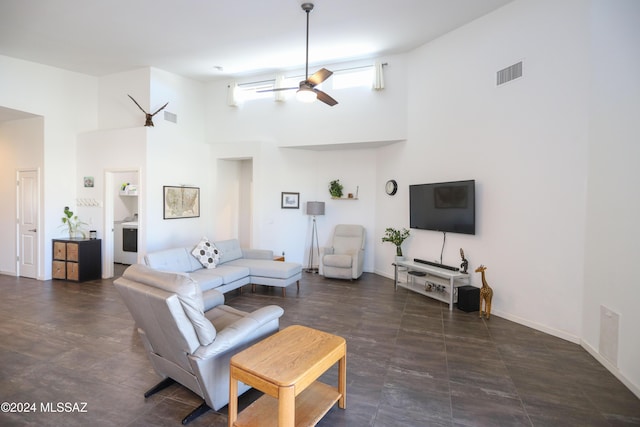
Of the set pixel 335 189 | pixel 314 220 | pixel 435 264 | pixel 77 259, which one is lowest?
pixel 77 259

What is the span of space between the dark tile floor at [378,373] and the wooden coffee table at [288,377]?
0.18 meters

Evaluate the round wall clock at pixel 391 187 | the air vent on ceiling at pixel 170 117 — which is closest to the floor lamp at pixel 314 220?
the round wall clock at pixel 391 187

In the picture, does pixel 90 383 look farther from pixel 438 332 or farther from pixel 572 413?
pixel 572 413

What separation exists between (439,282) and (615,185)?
2.54m

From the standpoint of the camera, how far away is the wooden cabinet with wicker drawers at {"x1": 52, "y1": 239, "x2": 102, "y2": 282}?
571 cm

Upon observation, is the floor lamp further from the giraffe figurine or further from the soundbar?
the giraffe figurine

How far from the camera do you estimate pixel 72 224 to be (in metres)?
6.14

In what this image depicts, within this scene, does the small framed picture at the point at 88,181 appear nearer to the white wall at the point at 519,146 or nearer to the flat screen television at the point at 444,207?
the flat screen television at the point at 444,207

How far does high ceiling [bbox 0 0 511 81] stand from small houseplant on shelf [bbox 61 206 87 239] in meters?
2.76

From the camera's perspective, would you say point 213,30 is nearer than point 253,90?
Yes

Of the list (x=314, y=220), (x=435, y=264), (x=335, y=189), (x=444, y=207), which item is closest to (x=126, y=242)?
(x=314, y=220)

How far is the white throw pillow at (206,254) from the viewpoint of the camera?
490cm

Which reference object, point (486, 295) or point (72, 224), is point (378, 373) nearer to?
point (486, 295)

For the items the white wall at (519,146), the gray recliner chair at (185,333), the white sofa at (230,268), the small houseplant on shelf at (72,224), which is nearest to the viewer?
the gray recliner chair at (185,333)
